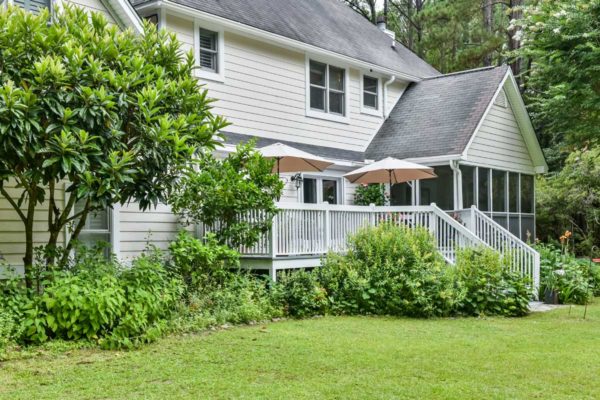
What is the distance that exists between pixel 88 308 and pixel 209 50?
23.0ft

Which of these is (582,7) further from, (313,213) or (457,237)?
(313,213)

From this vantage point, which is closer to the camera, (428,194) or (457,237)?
(457,237)

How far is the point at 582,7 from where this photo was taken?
48.6 ft

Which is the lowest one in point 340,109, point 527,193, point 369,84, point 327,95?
point 527,193

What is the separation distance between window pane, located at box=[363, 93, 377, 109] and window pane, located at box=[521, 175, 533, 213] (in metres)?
5.13

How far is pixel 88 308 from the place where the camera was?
731 cm

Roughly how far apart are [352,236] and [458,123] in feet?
19.1

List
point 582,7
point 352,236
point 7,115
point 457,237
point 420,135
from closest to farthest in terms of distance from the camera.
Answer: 1. point 7,115
2. point 352,236
3. point 457,237
4. point 582,7
5. point 420,135

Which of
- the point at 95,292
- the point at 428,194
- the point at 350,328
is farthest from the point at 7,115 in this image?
the point at 428,194

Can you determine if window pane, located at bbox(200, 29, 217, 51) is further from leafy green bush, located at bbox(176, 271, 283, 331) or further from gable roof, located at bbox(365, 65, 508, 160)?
gable roof, located at bbox(365, 65, 508, 160)

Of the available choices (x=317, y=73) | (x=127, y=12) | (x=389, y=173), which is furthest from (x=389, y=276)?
(x=317, y=73)

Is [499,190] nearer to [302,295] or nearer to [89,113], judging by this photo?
[302,295]

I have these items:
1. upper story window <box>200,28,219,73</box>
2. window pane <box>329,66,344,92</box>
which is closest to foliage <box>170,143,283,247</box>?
upper story window <box>200,28,219,73</box>

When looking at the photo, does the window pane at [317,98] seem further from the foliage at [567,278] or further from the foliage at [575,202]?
the foliage at [575,202]
